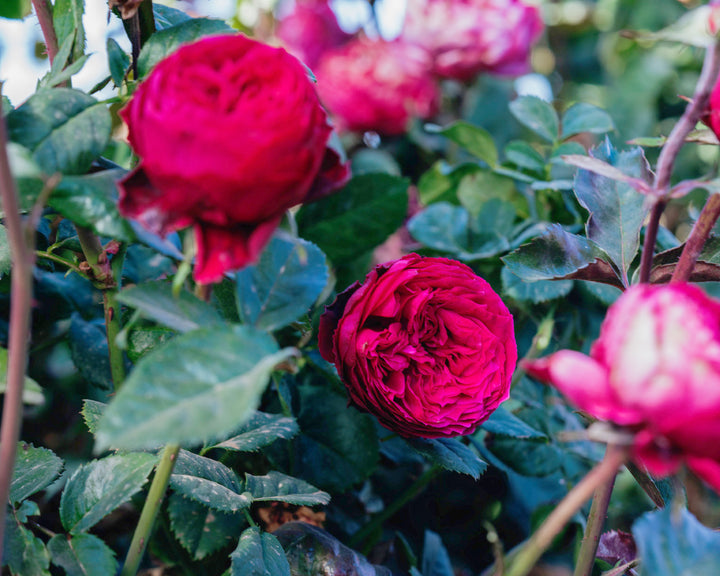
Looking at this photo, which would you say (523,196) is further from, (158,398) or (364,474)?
(158,398)

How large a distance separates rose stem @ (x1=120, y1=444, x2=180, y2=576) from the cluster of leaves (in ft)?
0.04

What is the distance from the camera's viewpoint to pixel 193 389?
0.22m

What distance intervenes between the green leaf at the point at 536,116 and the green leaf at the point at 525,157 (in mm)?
19

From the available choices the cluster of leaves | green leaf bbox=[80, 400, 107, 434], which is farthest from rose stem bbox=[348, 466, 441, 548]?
green leaf bbox=[80, 400, 107, 434]

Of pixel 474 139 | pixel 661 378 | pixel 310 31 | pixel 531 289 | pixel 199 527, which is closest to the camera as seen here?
pixel 661 378

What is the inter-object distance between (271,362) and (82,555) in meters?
0.15

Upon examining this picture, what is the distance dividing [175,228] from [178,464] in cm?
16

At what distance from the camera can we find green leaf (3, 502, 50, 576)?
283 mm

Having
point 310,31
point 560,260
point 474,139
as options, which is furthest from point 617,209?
point 310,31

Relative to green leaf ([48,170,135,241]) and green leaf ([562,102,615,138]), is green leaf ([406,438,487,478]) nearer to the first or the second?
green leaf ([48,170,135,241])

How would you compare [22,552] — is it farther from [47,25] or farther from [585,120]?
[585,120]

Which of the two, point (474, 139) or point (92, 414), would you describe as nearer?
point (92, 414)

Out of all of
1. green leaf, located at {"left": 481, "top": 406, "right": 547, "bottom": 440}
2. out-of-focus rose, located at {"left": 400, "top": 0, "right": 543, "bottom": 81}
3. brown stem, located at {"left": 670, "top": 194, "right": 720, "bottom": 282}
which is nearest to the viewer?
brown stem, located at {"left": 670, "top": 194, "right": 720, "bottom": 282}

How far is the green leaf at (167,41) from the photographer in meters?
0.32
